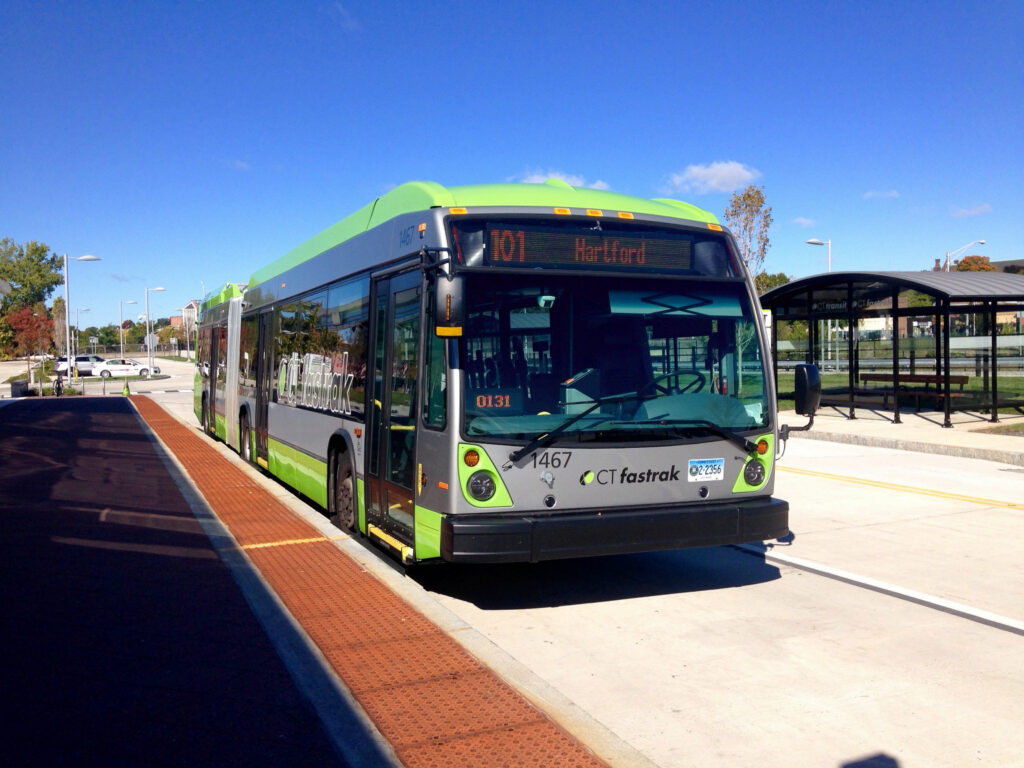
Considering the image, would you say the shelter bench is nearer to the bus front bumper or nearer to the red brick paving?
the bus front bumper

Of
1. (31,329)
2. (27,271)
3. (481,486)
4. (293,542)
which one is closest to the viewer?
(481,486)

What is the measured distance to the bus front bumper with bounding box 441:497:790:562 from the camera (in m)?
6.02

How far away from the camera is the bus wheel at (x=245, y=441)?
14.7 metres

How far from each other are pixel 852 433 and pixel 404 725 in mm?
15698

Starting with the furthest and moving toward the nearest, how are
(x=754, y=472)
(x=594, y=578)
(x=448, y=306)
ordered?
1. (x=594, y=578)
2. (x=754, y=472)
3. (x=448, y=306)

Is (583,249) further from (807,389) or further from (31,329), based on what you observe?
(31,329)

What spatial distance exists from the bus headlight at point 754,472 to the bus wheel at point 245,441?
963 cm

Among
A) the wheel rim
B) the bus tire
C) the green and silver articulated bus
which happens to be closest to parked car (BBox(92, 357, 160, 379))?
the bus tire

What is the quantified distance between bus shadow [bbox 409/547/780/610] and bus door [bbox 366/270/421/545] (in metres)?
0.73

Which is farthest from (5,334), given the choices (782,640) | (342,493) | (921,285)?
(782,640)

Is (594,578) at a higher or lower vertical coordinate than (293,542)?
lower

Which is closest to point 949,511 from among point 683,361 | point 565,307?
point 683,361

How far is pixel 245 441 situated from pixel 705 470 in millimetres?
10277

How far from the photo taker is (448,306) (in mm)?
5902
